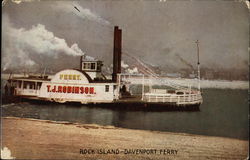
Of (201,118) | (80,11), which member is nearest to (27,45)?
(80,11)

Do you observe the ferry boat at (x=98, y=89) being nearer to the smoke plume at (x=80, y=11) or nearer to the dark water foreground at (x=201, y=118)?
the dark water foreground at (x=201, y=118)

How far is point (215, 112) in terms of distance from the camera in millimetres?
3270

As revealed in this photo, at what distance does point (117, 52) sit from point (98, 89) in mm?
531

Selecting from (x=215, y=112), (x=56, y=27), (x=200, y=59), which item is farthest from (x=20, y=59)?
(x=215, y=112)

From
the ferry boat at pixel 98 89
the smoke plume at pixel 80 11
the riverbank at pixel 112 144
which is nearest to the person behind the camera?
the riverbank at pixel 112 144

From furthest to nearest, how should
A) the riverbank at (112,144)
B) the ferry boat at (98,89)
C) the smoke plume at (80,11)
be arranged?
the smoke plume at (80,11) < the ferry boat at (98,89) < the riverbank at (112,144)

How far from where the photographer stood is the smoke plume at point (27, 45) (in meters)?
3.55

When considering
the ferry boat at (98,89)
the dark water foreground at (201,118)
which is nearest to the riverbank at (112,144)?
the dark water foreground at (201,118)

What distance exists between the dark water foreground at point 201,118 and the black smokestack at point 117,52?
19.6 inches

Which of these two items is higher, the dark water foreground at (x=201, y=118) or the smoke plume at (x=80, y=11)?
the smoke plume at (x=80, y=11)

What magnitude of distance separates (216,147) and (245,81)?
0.87 metres

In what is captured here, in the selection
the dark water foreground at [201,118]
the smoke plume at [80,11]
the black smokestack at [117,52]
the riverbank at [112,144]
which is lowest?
the riverbank at [112,144]

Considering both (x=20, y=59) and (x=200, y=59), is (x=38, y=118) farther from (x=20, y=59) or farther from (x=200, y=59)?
(x=200, y=59)

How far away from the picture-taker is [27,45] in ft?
11.8
